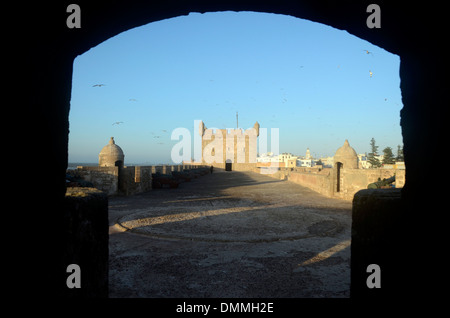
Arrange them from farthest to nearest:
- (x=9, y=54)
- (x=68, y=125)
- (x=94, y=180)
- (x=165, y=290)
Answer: (x=94, y=180) → (x=165, y=290) → (x=68, y=125) → (x=9, y=54)

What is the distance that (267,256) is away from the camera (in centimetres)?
423

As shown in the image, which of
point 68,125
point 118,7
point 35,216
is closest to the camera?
point 35,216

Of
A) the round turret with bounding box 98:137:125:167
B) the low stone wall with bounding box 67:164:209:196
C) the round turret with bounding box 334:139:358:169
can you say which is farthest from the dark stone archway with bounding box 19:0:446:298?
the round turret with bounding box 98:137:125:167

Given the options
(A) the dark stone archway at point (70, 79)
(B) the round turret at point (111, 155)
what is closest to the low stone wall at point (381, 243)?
(A) the dark stone archway at point (70, 79)

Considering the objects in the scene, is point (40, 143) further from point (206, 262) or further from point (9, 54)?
point (206, 262)

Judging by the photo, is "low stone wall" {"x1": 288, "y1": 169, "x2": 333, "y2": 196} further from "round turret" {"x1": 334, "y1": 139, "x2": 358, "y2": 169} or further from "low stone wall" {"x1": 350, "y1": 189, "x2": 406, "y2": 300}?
"low stone wall" {"x1": 350, "y1": 189, "x2": 406, "y2": 300}

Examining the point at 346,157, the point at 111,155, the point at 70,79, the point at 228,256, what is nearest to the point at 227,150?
the point at 111,155

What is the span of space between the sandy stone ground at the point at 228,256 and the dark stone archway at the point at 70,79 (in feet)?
4.39

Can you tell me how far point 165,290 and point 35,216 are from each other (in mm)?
1665

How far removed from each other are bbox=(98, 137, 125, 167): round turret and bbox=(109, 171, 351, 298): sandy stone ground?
11304 mm

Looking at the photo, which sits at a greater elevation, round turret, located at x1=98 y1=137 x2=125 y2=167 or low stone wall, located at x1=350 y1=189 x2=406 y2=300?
round turret, located at x1=98 y1=137 x2=125 y2=167

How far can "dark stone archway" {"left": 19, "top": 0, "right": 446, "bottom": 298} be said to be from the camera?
68.4 inches

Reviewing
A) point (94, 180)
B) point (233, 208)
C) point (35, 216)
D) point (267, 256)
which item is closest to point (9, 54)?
point (35, 216)

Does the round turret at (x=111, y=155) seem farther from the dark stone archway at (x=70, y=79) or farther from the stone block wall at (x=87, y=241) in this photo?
the dark stone archway at (x=70, y=79)
